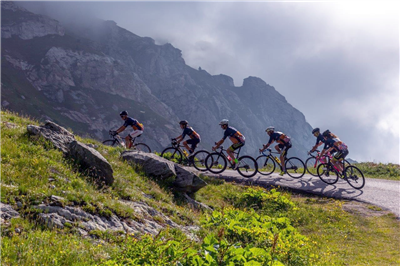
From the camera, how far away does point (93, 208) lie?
6039 millimetres

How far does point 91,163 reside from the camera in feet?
28.0

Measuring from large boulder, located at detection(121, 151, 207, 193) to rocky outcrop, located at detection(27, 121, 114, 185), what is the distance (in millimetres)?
3070

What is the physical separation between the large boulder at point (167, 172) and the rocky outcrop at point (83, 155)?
3070mm

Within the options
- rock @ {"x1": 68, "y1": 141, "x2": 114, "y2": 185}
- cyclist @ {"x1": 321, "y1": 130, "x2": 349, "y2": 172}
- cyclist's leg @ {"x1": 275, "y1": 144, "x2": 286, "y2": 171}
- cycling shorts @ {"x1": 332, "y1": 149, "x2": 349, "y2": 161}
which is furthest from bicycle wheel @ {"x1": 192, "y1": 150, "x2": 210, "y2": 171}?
rock @ {"x1": 68, "y1": 141, "x2": 114, "y2": 185}

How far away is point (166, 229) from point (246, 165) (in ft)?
37.7

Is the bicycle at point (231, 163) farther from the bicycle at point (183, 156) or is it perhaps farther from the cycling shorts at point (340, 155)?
the cycling shorts at point (340, 155)

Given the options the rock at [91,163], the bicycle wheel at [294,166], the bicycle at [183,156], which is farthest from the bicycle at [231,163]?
the rock at [91,163]

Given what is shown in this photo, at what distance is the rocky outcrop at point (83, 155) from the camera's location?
8.29 metres

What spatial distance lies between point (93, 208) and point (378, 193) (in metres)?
15.7

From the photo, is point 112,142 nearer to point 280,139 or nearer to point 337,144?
point 280,139

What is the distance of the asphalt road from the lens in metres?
13.1

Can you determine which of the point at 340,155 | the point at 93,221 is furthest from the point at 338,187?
the point at 93,221

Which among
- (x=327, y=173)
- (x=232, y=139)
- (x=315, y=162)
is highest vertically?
(x=232, y=139)

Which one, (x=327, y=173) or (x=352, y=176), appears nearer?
(x=352, y=176)
